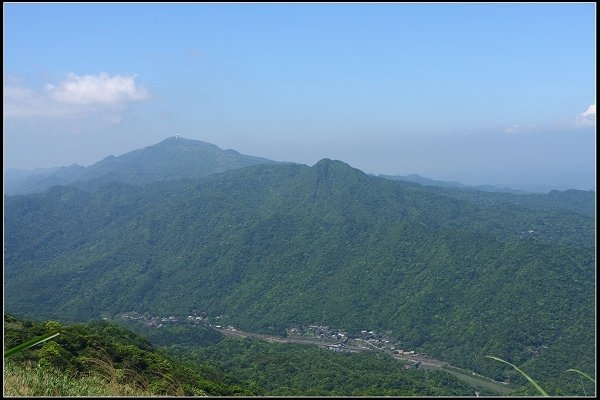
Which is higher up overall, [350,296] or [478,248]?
[478,248]

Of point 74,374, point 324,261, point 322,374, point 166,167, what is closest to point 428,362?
point 322,374

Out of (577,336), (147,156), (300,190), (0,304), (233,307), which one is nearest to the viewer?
(0,304)

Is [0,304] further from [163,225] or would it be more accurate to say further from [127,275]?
[163,225]

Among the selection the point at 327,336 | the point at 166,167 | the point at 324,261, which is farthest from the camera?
the point at 166,167

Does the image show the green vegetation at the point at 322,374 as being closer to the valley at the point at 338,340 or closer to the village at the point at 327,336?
the valley at the point at 338,340

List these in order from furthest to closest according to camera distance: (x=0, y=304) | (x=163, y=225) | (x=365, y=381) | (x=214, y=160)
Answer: (x=214, y=160) < (x=163, y=225) < (x=365, y=381) < (x=0, y=304)

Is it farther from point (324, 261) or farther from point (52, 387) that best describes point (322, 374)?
point (324, 261)

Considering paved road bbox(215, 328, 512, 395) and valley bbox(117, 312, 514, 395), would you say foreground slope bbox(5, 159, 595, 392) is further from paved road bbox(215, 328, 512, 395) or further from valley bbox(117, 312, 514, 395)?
valley bbox(117, 312, 514, 395)

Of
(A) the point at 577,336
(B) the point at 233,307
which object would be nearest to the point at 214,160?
(B) the point at 233,307

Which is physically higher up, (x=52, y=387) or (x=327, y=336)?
(x=52, y=387)
